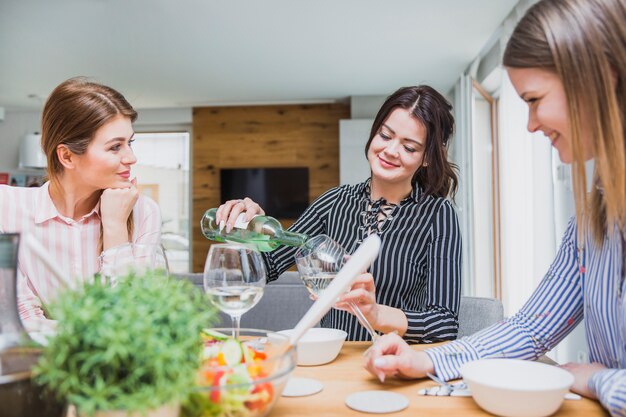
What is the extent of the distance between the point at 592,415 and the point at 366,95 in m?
6.61

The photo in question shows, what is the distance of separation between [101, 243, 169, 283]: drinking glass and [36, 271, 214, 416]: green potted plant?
378 millimetres

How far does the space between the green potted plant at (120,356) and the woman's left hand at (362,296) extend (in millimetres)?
519

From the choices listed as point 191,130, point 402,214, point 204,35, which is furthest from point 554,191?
point 191,130

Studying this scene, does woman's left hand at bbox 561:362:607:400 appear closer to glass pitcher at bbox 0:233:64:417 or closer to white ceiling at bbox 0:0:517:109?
glass pitcher at bbox 0:233:64:417

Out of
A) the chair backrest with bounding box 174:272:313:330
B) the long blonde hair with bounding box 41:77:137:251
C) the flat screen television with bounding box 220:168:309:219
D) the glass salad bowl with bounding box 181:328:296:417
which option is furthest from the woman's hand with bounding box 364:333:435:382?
the flat screen television with bounding box 220:168:309:219

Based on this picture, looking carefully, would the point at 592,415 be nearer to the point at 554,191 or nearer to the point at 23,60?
the point at 554,191

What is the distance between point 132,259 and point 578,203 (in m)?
0.74

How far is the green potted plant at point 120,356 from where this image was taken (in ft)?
1.61

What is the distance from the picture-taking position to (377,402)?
768 millimetres

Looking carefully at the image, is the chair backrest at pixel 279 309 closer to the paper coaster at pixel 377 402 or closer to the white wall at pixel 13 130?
the paper coaster at pixel 377 402

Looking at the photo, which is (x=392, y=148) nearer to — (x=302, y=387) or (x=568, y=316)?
(x=568, y=316)

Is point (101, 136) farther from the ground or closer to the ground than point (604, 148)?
farther from the ground

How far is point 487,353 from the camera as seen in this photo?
949 mm

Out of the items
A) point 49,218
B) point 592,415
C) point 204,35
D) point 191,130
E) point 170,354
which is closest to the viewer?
point 170,354
